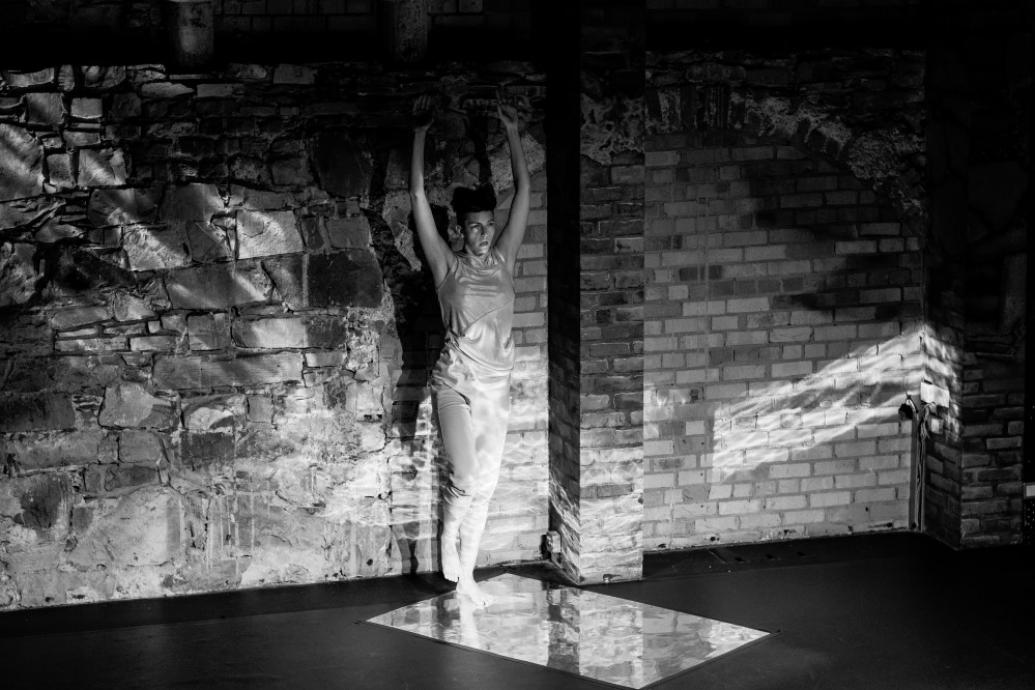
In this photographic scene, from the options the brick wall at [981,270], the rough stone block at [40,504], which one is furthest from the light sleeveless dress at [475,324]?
the brick wall at [981,270]

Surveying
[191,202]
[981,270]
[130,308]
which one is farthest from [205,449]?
[981,270]

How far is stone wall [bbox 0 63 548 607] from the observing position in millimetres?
7078

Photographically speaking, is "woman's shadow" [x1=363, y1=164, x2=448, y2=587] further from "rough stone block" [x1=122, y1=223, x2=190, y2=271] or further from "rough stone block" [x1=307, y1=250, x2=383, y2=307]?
"rough stone block" [x1=122, y1=223, x2=190, y2=271]

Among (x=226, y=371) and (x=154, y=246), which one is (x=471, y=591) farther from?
→ (x=154, y=246)

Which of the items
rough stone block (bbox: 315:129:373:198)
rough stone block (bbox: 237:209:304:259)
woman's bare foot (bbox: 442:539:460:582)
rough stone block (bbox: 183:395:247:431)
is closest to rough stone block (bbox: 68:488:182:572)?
rough stone block (bbox: 183:395:247:431)

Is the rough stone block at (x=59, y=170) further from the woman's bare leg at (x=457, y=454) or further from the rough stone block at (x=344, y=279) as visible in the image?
the woman's bare leg at (x=457, y=454)

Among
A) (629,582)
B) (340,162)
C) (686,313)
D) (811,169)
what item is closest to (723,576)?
(629,582)

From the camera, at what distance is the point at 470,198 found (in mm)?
7484

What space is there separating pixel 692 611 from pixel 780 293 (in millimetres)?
1793

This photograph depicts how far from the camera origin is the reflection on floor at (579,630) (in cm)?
662

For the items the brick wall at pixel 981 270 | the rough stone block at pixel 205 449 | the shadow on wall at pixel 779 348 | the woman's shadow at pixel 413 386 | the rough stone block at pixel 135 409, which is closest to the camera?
the rough stone block at pixel 135 409

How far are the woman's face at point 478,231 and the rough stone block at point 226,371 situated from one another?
1.04 metres

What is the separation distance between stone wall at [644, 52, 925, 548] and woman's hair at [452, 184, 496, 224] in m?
0.84

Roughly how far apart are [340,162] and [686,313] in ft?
6.39
